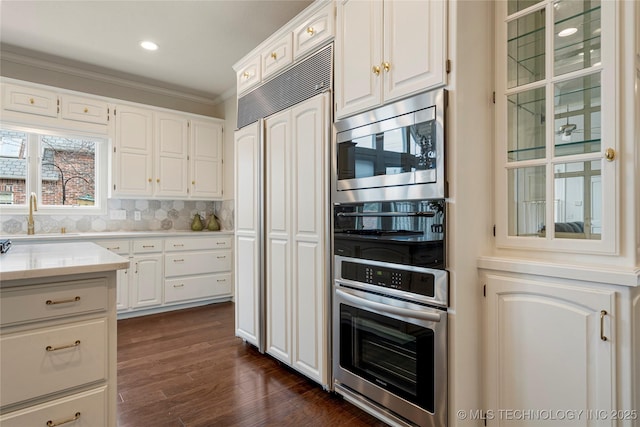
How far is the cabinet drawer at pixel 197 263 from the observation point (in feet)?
13.2

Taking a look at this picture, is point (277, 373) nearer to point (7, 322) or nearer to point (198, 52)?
point (7, 322)

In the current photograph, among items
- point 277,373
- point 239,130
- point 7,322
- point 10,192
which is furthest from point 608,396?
point 10,192

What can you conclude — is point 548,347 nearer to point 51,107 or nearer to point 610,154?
point 610,154

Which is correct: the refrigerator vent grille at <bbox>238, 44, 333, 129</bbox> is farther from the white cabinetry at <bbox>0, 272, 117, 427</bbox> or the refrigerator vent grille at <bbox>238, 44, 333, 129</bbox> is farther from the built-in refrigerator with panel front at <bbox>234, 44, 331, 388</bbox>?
the white cabinetry at <bbox>0, 272, 117, 427</bbox>

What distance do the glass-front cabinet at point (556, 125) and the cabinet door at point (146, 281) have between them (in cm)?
359

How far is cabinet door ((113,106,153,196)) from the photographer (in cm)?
391

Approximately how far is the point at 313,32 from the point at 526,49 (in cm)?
125

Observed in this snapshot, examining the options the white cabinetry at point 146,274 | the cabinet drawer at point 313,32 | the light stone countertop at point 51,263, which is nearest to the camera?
the light stone countertop at point 51,263

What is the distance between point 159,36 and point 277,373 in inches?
125

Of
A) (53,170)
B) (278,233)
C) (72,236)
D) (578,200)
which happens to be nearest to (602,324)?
(578,200)

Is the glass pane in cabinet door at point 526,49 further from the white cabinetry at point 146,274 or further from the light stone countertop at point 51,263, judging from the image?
the white cabinetry at point 146,274

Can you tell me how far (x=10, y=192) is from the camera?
3592 millimetres

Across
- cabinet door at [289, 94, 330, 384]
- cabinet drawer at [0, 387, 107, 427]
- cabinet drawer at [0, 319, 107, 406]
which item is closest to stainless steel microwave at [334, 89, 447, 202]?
cabinet door at [289, 94, 330, 384]

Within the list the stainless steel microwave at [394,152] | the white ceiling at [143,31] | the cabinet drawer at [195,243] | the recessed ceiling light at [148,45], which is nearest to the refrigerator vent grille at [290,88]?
the stainless steel microwave at [394,152]
